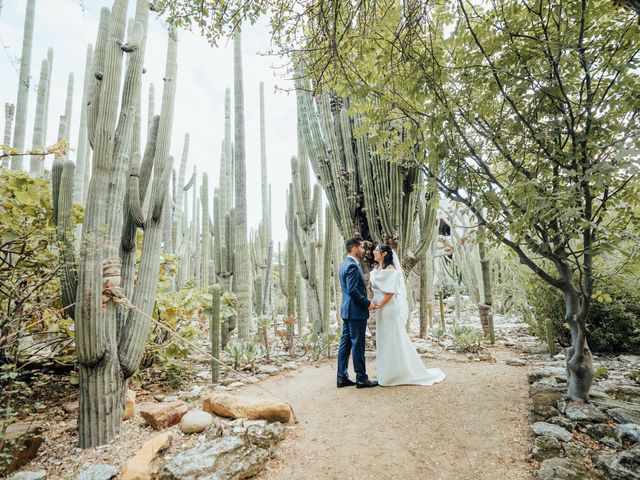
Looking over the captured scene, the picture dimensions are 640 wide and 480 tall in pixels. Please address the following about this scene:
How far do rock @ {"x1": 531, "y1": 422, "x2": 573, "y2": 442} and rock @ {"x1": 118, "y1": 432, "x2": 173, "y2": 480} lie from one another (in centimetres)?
258

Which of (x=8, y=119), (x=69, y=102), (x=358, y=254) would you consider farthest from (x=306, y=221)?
(x=69, y=102)

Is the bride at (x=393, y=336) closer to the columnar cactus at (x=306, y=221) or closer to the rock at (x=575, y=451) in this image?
the rock at (x=575, y=451)

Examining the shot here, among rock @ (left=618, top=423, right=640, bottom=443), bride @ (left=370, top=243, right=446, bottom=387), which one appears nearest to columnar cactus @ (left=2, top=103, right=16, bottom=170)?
bride @ (left=370, top=243, right=446, bottom=387)

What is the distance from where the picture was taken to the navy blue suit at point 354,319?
365cm

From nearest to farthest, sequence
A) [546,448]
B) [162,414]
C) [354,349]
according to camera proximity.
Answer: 1. [546,448]
2. [162,414]
3. [354,349]

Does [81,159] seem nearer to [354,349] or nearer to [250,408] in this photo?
[250,408]

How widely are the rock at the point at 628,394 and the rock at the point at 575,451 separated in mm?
1172

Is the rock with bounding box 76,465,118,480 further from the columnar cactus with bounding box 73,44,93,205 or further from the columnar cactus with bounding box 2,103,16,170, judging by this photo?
the columnar cactus with bounding box 2,103,16,170

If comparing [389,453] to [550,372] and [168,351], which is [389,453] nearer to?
[550,372]

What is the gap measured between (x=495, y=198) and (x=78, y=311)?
3.11m

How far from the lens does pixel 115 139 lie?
2500 millimetres

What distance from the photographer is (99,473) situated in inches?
76.5

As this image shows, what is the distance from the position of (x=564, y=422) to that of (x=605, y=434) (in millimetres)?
236

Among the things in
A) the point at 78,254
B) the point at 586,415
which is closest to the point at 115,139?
the point at 78,254
